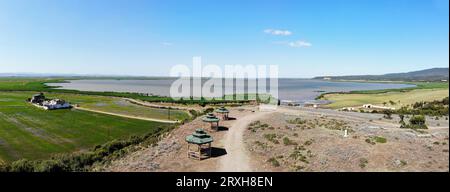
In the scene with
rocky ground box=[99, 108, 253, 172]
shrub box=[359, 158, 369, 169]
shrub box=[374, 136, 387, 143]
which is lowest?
rocky ground box=[99, 108, 253, 172]

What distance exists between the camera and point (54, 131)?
42031 mm

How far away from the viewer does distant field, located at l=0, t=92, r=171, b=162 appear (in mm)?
32781

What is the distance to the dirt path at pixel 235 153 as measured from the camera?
59.7 feet

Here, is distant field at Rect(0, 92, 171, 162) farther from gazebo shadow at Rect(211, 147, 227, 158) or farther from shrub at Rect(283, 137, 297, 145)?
shrub at Rect(283, 137, 297, 145)

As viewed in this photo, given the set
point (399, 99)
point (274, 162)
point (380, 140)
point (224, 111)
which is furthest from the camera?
point (399, 99)

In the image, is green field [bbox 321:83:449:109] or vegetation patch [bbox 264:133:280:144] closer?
vegetation patch [bbox 264:133:280:144]

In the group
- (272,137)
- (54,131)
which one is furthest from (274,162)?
(54,131)

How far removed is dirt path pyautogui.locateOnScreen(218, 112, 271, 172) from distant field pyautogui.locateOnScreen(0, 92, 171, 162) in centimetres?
1781

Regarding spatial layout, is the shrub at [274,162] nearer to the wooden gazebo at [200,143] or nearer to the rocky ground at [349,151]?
the rocky ground at [349,151]

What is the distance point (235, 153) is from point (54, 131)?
32.7 meters

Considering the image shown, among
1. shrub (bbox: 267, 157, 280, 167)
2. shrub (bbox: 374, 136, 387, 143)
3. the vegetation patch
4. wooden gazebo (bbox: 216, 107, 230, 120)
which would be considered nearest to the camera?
shrub (bbox: 267, 157, 280, 167)

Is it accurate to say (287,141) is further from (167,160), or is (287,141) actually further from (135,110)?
(135,110)

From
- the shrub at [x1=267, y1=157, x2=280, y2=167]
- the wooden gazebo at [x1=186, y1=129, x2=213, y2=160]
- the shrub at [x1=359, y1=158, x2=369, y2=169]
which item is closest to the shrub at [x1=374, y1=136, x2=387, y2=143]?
the shrub at [x1=359, y1=158, x2=369, y2=169]
